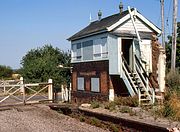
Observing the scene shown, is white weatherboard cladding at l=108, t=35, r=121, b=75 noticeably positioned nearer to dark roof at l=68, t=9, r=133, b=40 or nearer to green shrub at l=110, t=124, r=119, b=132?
dark roof at l=68, t=9, r=133, b=40

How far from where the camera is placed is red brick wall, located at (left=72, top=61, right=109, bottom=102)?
21.4 meters

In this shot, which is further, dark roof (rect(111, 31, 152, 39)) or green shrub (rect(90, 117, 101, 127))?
dark roof (rect(111, 31, 152, 39))

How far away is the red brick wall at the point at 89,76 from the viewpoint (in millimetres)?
21406

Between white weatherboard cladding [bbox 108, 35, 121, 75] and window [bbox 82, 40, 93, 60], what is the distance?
8.84 feet

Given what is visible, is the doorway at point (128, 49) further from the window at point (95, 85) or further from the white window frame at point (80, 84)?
the white window frame at point (80, 84)

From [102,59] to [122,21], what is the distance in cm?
273

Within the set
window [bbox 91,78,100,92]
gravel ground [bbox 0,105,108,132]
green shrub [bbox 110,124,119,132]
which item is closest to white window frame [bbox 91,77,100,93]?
window [bbox 91,78,100,92]

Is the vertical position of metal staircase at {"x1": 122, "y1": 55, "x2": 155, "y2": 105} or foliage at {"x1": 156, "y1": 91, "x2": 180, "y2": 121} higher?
metal staircase at {"x1": 122, "y1": 55, "x2": 155, "y2": 105}

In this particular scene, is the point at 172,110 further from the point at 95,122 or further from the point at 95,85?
the point at 95,85

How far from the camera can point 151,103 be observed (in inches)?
669

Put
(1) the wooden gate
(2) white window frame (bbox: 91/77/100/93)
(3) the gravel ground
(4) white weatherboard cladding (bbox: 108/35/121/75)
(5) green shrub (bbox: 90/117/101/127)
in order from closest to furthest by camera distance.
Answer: (3) the gravel ground < (5) green shrub (bbox: 90/117/101/127) < (4) white weatherboard cladding (bbox: 108/35/121/75) < (1) the wooden gate < (2) white window frame (bbox: 91/77/100/93)

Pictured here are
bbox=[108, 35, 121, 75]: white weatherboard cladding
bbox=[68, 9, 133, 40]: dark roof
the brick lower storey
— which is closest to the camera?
bbox=[108, 35, 121, 75]: white weatherboard cladding

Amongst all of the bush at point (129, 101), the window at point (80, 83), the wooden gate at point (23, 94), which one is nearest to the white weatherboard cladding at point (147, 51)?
the bush at point (129, 101)

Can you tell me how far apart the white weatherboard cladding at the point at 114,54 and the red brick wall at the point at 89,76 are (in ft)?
2.31
